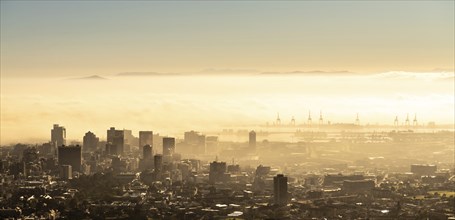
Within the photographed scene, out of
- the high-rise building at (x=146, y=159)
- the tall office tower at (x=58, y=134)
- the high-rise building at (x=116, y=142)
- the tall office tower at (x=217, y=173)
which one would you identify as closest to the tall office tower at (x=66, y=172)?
the high-rise building at (x=146, y=159)

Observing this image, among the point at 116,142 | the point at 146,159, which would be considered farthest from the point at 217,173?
the point at 116,142

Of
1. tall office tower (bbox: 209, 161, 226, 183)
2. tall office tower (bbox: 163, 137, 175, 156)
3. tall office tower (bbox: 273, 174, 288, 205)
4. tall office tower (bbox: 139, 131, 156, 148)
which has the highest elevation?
tall office tower (bbox: 139, 131, 156, 148)

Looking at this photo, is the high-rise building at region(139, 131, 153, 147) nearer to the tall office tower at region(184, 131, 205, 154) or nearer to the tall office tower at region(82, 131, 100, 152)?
the tall office tower at region(82, 131, 100, 152)

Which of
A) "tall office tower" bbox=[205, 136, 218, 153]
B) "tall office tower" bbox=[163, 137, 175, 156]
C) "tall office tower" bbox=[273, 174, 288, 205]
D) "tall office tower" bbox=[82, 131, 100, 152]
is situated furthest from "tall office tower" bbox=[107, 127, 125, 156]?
"tall office tower" bbox=[273, 174, 288, 205]

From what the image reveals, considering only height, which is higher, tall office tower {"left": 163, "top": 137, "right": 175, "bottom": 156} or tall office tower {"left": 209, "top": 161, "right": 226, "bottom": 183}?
tall office tower {"left": 163, "top": 137, "right": 175, "bottom": 156}

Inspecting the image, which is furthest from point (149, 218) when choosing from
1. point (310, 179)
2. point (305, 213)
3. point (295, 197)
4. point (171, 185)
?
point (310, 179)

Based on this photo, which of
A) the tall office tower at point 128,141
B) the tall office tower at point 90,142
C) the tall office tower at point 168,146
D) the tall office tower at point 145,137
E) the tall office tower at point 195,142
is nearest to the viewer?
the tall office tower at point 128,141

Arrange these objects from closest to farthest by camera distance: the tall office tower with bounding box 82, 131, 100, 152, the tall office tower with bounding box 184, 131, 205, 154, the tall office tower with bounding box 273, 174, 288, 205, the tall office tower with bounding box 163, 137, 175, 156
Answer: the tall office tower with bounding box 273, 174, 288, 205 < the tall office tower with bounding box 163, 137, 175, 156 < the tall office tower with bounding box 82, 131, 100, 152 < the tall office tower with bounding box 184, 131, 205, 154

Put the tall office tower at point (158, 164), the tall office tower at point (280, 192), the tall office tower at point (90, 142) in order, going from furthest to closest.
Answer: the tall office tower at point (90, 142) → the tall office tower at point (158, 164) → the tall office tower at point (280, 192)

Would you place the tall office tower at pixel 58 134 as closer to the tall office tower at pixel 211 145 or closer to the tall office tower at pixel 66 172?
the tall office tower at pixel 211 145
